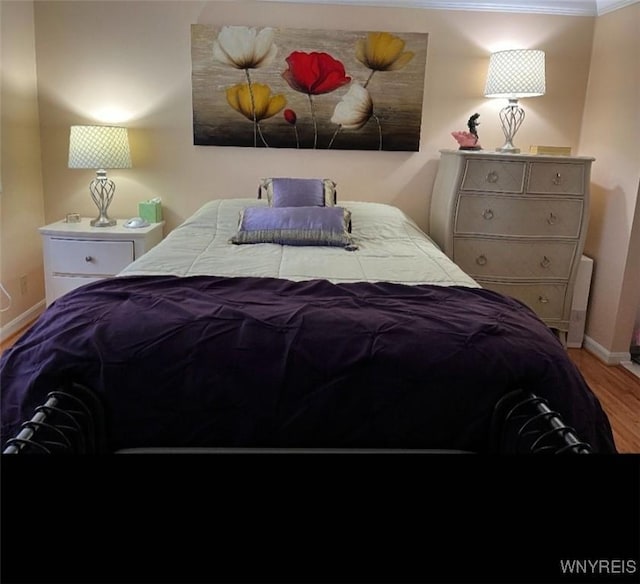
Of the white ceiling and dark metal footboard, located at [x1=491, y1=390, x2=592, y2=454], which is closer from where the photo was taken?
dark metal footboard, located at [x1=491, y1=390, x2=592, y2=454]

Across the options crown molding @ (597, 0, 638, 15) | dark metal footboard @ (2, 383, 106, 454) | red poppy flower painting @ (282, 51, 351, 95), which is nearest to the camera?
dark metal footboard @ (2, 383, 106, 454)

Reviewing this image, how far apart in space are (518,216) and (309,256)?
148 cm

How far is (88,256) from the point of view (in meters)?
3.11

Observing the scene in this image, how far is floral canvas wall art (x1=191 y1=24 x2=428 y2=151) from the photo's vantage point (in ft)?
10.8

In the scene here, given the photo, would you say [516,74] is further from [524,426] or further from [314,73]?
[524,426]

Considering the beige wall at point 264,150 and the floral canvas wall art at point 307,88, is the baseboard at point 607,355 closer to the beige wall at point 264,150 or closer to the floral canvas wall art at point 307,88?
the beige wall at point 264,150

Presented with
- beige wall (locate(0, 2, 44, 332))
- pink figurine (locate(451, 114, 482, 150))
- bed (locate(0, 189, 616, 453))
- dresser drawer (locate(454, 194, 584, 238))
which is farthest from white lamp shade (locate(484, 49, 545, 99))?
beige wall (locate(0, 2, 44, 332))

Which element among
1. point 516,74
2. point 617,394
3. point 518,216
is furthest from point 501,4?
point 617,394

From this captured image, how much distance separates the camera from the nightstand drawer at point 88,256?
3.10 metres

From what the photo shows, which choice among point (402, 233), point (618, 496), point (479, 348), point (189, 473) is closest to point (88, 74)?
point (402, 233)

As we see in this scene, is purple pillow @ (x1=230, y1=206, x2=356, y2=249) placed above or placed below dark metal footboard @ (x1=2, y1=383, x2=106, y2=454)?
above

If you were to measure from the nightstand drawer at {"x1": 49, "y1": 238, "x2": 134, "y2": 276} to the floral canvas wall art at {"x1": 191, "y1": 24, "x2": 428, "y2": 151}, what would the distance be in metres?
0.85

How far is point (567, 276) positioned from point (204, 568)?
307 cm

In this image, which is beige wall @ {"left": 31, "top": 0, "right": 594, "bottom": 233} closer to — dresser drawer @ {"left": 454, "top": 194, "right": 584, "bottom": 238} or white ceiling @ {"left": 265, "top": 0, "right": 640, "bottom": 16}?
white ceiling @ {"left": 265, "top": 0, "right": 640, "bottom": 16}
